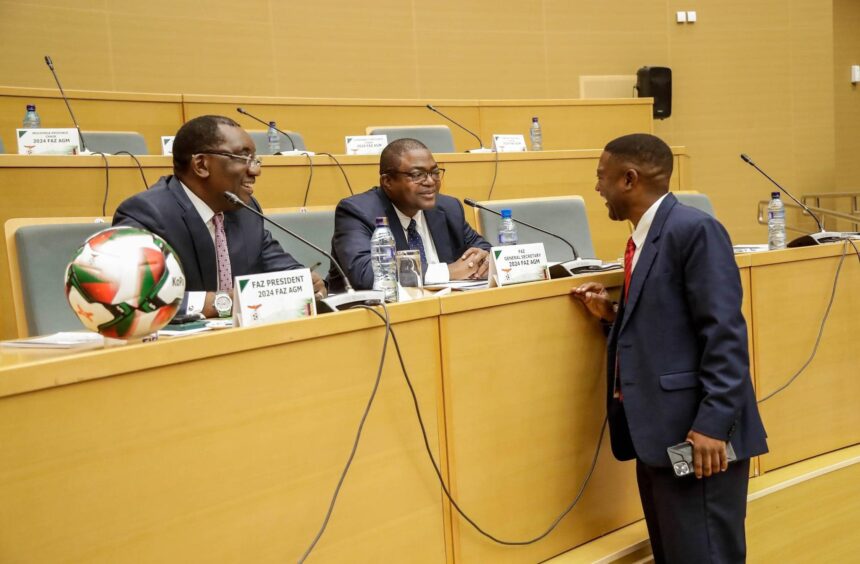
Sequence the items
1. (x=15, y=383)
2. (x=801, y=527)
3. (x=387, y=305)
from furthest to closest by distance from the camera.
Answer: (x=801, y=527)
(x=387, y=305)
(x=15, y=383)

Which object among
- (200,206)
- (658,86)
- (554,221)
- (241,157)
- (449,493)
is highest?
(658,86)

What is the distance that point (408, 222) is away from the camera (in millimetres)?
2885

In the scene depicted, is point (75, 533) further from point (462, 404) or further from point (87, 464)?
point (462, 404)

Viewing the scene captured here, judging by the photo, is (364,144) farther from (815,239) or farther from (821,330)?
(821,330)

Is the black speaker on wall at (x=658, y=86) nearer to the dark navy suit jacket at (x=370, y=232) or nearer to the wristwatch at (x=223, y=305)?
the dark navy suit jacket at (x=370, y=232)

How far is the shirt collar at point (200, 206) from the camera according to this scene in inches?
92.0

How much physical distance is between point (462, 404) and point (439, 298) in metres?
0.22

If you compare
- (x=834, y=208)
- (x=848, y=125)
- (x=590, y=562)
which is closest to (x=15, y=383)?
(x=590, y=562)

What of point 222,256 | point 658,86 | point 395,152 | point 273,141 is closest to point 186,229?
point 222,256

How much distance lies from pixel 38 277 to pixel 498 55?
514cm

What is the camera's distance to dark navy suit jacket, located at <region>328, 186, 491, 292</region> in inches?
103

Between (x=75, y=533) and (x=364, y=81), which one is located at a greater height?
(x=364, y=81)

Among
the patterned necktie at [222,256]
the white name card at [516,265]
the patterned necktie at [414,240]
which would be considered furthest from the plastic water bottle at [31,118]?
the white name card at [516,265]

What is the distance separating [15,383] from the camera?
3.54 ft
